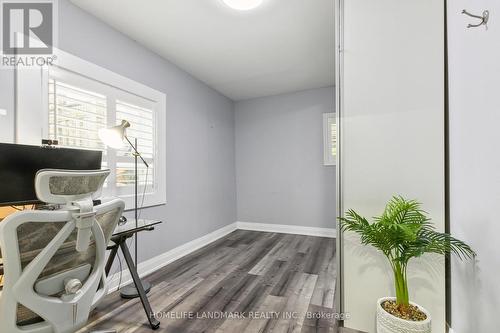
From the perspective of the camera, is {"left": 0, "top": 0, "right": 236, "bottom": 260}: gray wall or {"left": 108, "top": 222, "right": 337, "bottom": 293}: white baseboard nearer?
{"left": 0, "top": 0, "right": 236, "bottom": 260}: gray wall

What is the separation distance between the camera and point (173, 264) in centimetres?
279

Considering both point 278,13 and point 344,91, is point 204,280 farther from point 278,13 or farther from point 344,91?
point 278,13

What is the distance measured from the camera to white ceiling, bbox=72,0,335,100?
202cm

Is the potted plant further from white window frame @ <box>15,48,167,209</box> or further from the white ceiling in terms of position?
white window frame @ <box>15,48,167,209</box>

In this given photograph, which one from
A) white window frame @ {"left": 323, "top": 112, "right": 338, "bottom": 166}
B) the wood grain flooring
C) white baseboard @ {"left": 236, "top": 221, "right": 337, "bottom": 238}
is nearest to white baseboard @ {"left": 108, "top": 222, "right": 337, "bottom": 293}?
white baseboard @ {"left": 236, "top": 221, "right": 337, "bottom": 238}

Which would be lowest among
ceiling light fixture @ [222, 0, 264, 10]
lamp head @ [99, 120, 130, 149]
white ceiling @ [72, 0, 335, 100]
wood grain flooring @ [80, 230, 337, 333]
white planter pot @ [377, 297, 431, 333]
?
wood grain flooring @ [80, 230, 337, 333]

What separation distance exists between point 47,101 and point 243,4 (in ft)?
5.84

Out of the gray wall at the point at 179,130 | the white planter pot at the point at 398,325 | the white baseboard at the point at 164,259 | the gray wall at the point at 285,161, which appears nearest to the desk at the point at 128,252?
the white baseboard at the point at 164,259

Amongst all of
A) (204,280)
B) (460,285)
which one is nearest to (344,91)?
(460,285)

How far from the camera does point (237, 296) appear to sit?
2080 millimetres

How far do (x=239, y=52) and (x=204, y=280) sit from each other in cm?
270

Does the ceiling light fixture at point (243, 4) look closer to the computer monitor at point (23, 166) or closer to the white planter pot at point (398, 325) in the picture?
the computer monitor at point (23, 166)

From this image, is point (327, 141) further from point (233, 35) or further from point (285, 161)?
point (233, 35)

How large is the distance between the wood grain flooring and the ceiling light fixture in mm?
2578
